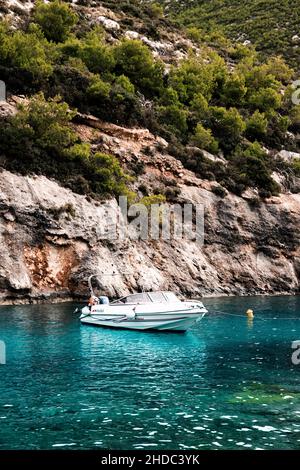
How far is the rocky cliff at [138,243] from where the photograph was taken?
158 feet

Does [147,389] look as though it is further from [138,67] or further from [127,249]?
[138,67]

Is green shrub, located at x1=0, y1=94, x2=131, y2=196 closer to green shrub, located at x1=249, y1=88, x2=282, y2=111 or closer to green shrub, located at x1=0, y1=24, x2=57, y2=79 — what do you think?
green shrub, located at x1=0, y1=24, x2=57, y2=79

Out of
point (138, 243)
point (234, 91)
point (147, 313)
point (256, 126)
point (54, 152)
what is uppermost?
point (234, 91)

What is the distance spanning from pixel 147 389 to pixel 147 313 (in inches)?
611

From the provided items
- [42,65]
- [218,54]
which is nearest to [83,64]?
[42,65]

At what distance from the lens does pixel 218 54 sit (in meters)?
108

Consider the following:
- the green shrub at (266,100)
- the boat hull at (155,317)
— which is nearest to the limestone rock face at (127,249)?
the boat hull at (155,317)

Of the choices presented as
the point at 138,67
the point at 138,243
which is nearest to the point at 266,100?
the point at 138,67

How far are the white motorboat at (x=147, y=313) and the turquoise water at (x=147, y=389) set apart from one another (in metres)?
1.10

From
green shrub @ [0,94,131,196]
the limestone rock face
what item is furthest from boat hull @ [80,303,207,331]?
green shrub @ [0,94,131,196]

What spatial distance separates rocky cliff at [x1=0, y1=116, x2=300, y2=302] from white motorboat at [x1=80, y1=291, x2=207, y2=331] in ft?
34.3

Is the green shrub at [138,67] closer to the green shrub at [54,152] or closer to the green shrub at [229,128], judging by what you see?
the green shrub at [229,128]

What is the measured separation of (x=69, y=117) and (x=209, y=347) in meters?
35.3

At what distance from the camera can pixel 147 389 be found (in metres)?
20.1
